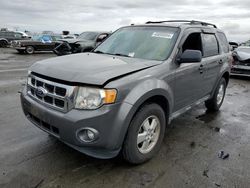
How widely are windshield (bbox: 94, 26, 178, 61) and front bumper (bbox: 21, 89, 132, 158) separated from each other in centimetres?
130

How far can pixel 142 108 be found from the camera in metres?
3.22

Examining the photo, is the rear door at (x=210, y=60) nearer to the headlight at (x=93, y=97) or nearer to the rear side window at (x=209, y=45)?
the rear side window at (x=209, y=45)

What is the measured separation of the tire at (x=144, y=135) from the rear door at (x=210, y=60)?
5.47 ft

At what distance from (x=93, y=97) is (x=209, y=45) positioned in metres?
3.16

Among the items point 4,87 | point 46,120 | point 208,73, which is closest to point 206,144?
point 208,73

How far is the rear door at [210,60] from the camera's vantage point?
189 inches

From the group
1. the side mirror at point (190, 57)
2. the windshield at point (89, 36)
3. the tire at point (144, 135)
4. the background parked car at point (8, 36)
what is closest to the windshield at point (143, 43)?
the side mirror at point (190, 57)

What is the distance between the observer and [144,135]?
339 cm

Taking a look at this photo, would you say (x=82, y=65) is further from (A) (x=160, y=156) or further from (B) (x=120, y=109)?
(A) (x=160, y=156)

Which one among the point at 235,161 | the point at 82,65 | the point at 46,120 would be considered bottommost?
the point at 235,161

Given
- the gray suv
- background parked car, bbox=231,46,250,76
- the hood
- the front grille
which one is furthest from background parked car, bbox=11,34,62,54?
the front grille

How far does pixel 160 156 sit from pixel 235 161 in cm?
106

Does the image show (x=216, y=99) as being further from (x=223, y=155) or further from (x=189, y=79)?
(x=223, y=155)

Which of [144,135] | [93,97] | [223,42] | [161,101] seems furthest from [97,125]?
[223,42]
